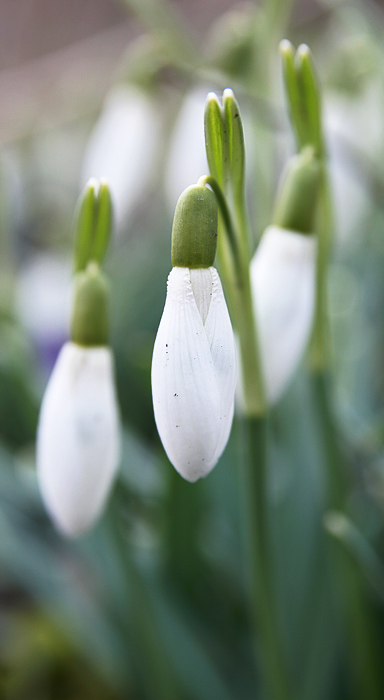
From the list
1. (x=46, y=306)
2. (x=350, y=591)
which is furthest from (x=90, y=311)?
(x=46, y=306)

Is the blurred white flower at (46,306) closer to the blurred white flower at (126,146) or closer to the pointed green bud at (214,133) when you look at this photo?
the blurred white flower at (126,146)

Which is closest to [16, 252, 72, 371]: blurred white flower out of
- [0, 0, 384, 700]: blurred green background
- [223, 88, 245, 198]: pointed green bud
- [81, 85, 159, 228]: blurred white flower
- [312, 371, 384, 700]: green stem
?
[0, 0, 384, 700]: blurred green background

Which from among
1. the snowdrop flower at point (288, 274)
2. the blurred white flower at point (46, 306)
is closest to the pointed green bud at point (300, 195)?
the snowdrop flower at point (288, 274)

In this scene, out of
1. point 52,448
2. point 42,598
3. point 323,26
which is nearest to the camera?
point 52,448

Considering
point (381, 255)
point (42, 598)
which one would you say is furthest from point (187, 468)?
point (381, 255)

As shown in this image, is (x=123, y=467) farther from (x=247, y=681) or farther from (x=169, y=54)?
(x=169, y=54)

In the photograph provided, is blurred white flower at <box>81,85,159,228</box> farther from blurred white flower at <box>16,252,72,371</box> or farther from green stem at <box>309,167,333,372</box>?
green stem at <box>309,167,333,372</box>
